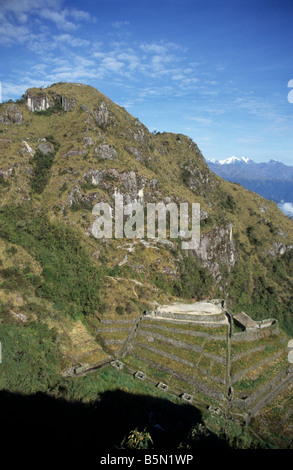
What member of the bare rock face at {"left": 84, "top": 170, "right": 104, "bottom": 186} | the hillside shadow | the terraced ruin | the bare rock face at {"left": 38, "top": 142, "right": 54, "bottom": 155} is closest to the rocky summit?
the terraced ruin

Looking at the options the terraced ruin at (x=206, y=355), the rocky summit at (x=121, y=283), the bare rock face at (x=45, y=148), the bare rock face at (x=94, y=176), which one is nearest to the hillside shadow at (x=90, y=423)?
the rocky summit at (x=121, y=283)

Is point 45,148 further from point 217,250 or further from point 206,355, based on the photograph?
point 206,355

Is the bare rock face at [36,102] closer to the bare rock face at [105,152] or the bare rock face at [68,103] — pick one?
the bare rock face at [68,103]

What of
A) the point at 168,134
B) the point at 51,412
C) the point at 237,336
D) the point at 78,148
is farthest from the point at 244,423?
the point at 168,134

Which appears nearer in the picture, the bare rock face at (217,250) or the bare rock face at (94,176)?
the bare rock face at (94,176)

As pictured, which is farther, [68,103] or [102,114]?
[102,114]

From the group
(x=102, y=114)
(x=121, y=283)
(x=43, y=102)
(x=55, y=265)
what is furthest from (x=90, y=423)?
(x=43, y=102)

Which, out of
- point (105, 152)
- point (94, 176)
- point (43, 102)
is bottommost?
point (94, 176)
